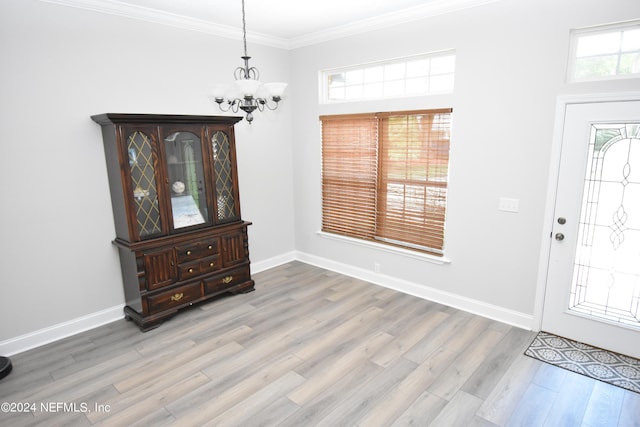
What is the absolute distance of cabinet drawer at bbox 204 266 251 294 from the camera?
391 centimetres

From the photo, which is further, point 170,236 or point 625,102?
point 170,236

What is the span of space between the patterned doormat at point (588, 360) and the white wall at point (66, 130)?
385 centimetres

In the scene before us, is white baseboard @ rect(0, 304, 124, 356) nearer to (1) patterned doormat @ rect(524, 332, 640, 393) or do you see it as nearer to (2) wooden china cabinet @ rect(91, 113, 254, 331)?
(2) wooden china cabinet @ rect(91, 113, 254, 331)

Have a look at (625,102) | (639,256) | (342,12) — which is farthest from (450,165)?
(342,12)

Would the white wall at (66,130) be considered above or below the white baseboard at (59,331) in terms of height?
above

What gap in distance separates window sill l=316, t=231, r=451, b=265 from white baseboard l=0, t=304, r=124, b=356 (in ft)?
8.18

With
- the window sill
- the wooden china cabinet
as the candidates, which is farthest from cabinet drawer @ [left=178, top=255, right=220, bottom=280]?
the window sill

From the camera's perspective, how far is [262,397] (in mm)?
2549

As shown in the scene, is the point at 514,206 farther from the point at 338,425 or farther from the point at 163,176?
the point at 163,176

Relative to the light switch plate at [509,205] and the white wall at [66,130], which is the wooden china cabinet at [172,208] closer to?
the white wall at [66,130]

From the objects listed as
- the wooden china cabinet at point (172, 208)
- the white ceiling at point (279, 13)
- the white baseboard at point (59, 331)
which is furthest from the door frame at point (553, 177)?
the white baseboard at point (59, 331)

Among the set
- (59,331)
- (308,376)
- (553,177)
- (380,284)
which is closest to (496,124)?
(553,177)

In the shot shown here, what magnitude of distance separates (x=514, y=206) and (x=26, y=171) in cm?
410

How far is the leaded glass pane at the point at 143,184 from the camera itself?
10.6 ft
